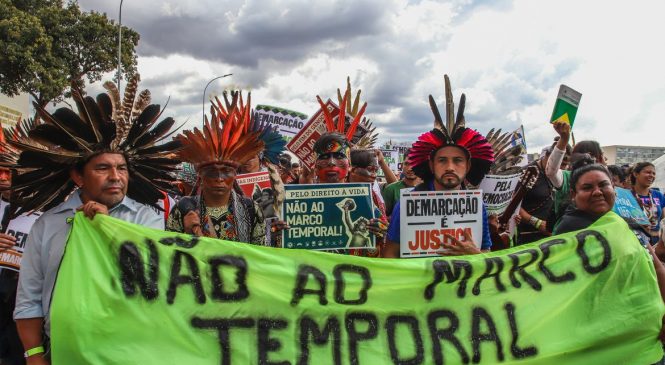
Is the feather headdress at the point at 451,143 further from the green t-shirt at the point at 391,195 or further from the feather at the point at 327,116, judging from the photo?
the green t-shirt at the point at 391,195

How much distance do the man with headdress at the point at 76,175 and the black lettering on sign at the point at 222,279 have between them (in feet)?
1.68

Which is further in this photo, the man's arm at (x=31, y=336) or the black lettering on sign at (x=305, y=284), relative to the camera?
the black lettering on sign at (x=305, y=284)

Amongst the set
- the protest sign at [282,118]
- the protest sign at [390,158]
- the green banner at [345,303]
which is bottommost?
the green banner at [345,303]

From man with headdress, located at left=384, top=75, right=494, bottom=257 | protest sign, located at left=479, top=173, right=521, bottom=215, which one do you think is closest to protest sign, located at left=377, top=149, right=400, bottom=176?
protest sign, located at left=479, top=173, right=521, bottom=215

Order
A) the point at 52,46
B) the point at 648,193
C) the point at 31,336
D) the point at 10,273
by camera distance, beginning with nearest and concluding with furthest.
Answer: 1. the point at 31,336
2. the point at 10,273
3. the point at 648,193
4. the point at 52,46

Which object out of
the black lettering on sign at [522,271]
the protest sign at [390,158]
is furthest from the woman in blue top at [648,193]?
the protest sign at [390,158]

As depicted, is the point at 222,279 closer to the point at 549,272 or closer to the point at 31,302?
the point at 31,302

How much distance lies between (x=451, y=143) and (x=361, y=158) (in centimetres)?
167

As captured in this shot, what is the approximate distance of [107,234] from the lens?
300 centimetres

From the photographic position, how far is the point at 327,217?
13.1ft

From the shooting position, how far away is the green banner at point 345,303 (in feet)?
9.50

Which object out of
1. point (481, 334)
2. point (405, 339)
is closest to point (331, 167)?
point (405, 339)

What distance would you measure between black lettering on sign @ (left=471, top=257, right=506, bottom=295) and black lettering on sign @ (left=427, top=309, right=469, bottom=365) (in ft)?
0.75

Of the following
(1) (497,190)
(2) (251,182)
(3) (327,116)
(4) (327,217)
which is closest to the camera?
(4) (327,217)
